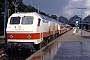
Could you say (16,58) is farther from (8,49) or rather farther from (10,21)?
(10,21)

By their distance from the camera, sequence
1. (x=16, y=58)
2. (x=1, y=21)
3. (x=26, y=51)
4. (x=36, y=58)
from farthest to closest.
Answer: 1. (x=1, y=21)
2. (x=26, y=51)
3. (x=16, y=58)
4. (x=36, y=58)

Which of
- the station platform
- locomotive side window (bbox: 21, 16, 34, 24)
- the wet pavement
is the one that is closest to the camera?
the wet pavement

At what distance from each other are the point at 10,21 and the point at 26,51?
2.60 metres

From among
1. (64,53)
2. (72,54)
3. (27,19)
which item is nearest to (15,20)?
(27,19)

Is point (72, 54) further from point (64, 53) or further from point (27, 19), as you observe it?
Result: point (27, 19)

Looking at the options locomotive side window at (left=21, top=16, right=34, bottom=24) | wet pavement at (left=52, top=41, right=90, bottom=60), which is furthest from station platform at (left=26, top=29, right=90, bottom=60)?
locomotive side window at (left=21, top=16, right=34, bottom=24)

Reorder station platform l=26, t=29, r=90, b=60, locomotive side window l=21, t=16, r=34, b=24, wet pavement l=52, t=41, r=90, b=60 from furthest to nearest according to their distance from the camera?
1. locomotive side window l=21, t=16, r=34, b=24
2. station platform l=26, t=29, r=90, b=60
3. wet pavement l=52, t=41, r=90, b=60

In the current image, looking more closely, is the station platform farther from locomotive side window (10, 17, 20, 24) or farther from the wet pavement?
locomotive side window (10, 17, 20, 24)

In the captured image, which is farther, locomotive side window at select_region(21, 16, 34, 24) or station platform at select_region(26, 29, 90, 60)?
locomotive side window at select_region(21, 16, 34, 24)

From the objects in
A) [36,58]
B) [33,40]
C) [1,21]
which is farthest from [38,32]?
[1,21]

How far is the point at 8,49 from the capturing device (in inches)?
631

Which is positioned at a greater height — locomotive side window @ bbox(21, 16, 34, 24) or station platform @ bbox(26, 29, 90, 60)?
locomotive side window @ bbox(21, 16, 34, 24)

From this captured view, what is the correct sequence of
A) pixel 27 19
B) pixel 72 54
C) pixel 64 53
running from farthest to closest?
1. pixel 27 19
2. pixel 64 53
3. pixel 72 54

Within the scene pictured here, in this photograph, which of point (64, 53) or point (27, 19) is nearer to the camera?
point (64, 53)
